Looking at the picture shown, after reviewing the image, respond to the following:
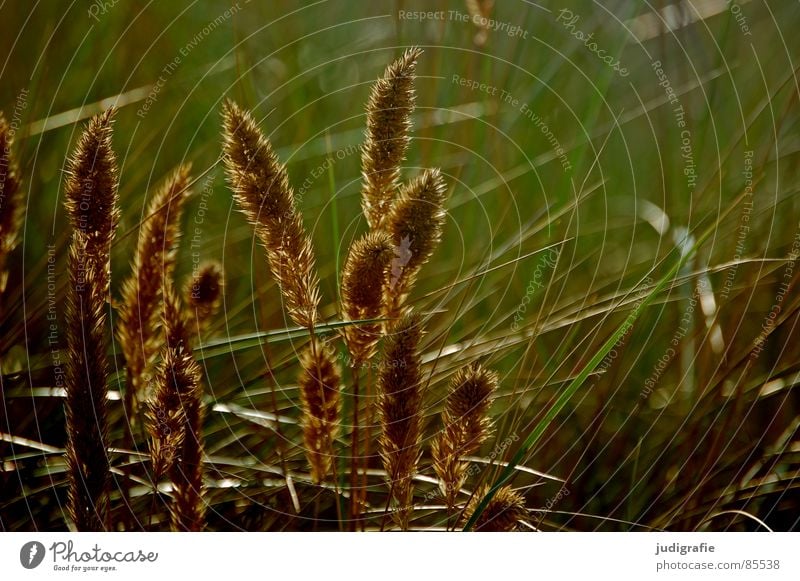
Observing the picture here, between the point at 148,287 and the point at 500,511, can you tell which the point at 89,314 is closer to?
the point at 148,287

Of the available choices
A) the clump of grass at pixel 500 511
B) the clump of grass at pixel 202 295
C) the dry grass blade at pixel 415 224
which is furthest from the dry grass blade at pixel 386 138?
the clump of grass at pixel 500 511

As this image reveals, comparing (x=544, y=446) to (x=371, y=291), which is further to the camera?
(x=544, y=446)

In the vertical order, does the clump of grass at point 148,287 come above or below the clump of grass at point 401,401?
above

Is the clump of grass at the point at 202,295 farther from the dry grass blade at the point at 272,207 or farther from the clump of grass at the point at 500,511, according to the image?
the clump of grass at the point at 500,511

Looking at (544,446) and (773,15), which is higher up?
(773,15)

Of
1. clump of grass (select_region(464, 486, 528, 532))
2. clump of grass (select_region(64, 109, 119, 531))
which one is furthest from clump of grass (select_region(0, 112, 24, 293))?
clump of grass (select_region(464, 486, 528, 532))

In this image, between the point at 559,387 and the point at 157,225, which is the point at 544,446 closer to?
the point at 559,387

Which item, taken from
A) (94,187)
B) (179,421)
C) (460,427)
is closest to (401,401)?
(460,427)
